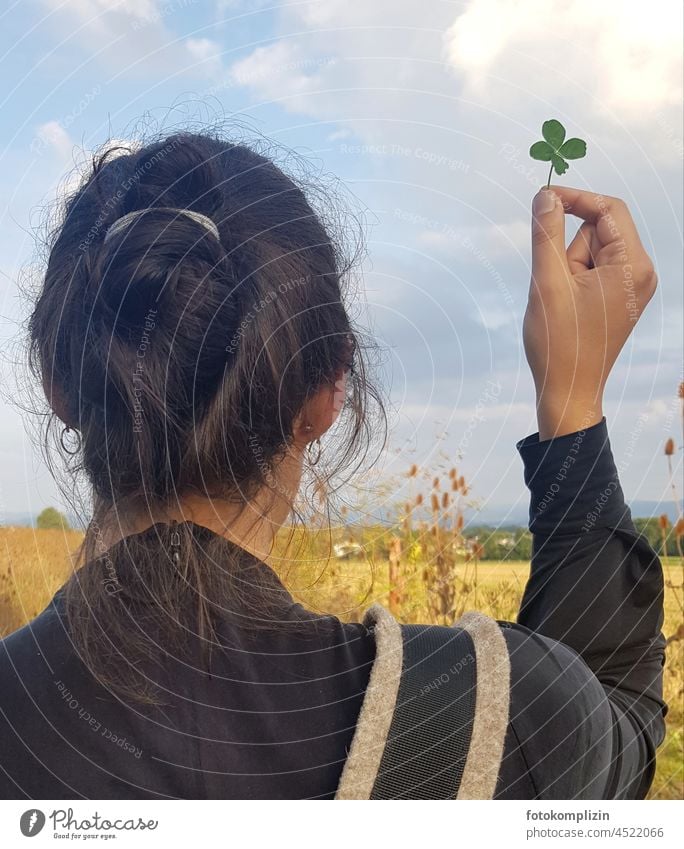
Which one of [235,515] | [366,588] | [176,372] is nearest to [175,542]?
[235,515]

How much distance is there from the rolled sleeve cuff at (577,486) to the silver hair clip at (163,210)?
472 mm

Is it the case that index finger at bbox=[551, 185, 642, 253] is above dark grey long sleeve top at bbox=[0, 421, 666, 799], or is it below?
above

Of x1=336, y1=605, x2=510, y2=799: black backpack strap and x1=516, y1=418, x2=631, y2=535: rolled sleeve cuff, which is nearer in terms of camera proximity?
x1=336, y1=605, x2=510, y2=799: black backpack strap

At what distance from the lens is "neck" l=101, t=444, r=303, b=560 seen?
0.89 m

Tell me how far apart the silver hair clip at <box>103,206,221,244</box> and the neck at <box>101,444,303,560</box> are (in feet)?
0.90

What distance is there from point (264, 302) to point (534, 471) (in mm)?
394

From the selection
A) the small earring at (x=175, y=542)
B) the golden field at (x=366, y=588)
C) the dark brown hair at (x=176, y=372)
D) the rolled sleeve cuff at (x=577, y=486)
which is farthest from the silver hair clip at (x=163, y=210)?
the golden field at (x=366, y=588)

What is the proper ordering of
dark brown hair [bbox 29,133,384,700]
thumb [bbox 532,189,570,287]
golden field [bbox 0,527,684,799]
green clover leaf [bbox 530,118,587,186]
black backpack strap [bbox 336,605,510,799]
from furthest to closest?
golden field [bbox 0,527,684,799]
green clover leaf [bbox 530,118,587,186]
thumb [bbox 532,189,570,287]
dark brown hair [bbox 29,133,384,700]
black backpack strap [bbox 336,605,510,799]

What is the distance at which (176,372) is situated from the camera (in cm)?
89

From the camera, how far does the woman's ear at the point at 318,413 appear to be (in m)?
0.96

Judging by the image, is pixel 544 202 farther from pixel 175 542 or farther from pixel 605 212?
pixel 175 542
